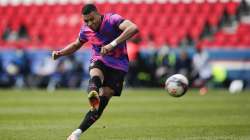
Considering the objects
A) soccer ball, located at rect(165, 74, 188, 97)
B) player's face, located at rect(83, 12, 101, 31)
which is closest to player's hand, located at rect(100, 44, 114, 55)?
player's face, located at rect(83, 12, 101, 31)

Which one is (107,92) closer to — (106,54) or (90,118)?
(106,54)

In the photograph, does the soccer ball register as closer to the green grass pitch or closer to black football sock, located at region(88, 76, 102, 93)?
the green grass pitch

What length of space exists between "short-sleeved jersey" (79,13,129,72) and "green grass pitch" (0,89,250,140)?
1.14 meters

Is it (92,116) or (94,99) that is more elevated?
(94,99)

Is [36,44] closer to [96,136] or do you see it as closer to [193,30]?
[193,30]

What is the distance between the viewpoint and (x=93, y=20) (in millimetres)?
9344

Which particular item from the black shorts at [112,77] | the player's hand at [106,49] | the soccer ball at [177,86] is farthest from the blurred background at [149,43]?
the player's hand at [106,49]

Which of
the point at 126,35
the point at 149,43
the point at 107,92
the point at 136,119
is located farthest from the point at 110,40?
the point at 149,43

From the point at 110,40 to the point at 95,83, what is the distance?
2.98 ft

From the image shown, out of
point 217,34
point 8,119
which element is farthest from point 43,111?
point 217,34

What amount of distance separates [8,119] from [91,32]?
4.51m

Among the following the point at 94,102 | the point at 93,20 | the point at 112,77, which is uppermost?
the point at 93,20

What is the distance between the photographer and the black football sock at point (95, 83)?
8.91 m

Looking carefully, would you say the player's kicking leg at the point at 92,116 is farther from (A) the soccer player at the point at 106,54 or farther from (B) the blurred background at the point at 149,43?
(B) the blurred background at the point at 149,43
